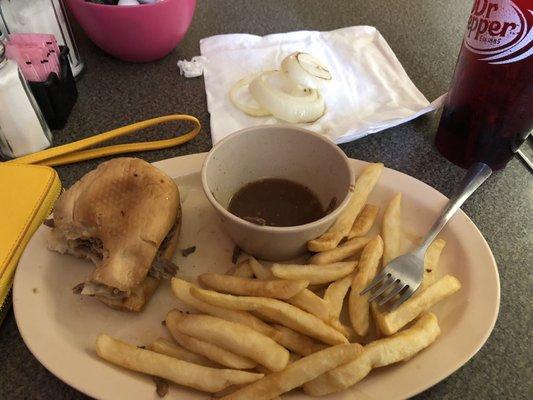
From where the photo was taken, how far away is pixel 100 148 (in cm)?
140

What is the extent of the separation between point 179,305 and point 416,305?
1.65ft

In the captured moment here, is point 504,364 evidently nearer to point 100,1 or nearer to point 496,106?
point 496,106

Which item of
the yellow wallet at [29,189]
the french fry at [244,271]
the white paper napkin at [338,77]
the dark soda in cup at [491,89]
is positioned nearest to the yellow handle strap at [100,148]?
the yellow wallet at [29,189]

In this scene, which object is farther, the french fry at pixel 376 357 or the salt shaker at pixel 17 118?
the salt shaker at pixel 17 118

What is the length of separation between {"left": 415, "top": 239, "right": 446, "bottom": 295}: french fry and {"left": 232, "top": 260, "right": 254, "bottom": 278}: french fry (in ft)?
1.20

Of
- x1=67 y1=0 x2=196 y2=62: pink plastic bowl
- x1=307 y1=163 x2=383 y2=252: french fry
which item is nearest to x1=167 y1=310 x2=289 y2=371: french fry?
x1=307 y1=163 x2=383 y2=252: french fry

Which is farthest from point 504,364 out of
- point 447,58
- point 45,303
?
point 447,58

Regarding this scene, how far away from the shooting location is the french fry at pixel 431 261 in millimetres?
1014

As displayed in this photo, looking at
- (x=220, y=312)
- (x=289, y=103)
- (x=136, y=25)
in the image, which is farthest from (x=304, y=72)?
(x=220, y=312)

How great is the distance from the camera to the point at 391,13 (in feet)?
6.80

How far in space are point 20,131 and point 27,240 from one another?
1.35ft

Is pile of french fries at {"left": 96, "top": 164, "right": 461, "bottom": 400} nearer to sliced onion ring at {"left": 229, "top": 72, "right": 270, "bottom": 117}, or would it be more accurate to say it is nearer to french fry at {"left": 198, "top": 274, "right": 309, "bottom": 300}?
french fry at {"left": 198, "top": 274, "right": 309, "bottom": 300}

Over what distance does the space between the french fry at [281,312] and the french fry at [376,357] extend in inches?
2.2

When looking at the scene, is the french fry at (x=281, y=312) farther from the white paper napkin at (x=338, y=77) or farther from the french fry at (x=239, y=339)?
the white paper napkin at (x=338, y=77)
